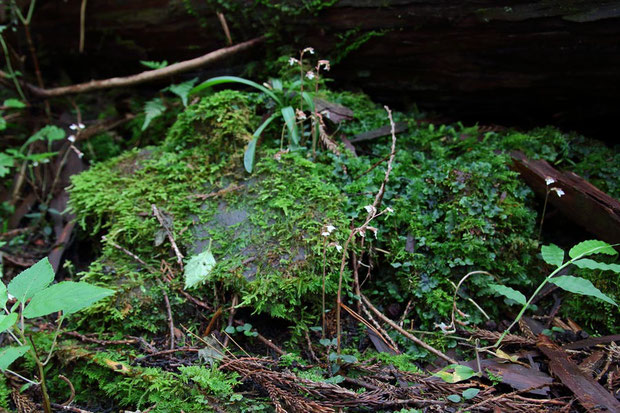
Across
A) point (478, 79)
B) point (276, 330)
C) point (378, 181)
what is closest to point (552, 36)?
point (478, 79)

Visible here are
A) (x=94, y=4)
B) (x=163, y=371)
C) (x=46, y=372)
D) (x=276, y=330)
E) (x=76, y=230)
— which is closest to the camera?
(x=163, y=371)

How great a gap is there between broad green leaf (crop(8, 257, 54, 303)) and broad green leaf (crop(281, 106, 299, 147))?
191 cm

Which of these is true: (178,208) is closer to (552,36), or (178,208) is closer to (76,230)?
(76,230)

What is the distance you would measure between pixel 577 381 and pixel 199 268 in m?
2.29

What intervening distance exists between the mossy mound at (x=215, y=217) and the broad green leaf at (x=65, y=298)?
2.40 ft

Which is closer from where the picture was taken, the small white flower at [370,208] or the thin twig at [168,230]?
the small white flower at [370,208]

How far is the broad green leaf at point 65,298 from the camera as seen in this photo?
6.13ft

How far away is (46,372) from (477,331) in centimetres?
262

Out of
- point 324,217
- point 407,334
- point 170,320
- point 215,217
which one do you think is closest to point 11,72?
point 215,217

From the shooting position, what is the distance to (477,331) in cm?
256

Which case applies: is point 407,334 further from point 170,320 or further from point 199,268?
point 170,320

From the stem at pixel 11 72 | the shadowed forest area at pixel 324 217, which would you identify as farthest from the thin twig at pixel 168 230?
the stem at pixel 11 72

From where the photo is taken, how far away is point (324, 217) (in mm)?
2867

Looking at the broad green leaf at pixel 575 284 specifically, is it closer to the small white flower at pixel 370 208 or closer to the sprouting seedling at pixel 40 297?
the small white flower at pixel 370 208
